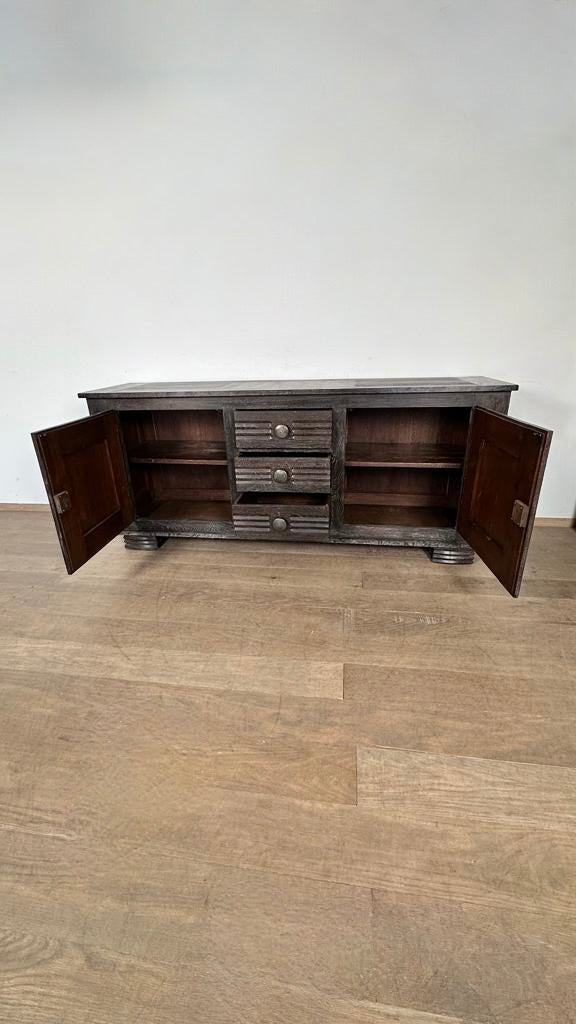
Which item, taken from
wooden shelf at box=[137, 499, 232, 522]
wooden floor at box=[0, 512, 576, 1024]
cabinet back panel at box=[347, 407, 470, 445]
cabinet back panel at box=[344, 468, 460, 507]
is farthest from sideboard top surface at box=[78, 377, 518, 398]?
wooden floor at box=[0, 512, 576, 1024]

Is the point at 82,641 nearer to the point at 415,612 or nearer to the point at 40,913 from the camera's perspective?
the point at 40,913

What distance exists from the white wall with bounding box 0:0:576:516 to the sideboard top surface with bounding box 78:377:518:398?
0.58 ft

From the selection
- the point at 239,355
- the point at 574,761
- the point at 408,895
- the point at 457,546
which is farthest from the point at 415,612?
the point at 239,355

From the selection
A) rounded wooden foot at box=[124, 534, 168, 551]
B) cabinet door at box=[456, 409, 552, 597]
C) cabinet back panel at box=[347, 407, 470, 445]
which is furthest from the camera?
rounded wooden foot at box=[124, 534, 168, 551]

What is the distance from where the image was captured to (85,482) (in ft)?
5.65

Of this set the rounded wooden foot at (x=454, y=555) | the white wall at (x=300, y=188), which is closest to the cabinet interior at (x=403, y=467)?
the rounded wooden foot at (x=454, y=555)

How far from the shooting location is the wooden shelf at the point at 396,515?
197 centimetres

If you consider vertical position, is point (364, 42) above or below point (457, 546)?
above

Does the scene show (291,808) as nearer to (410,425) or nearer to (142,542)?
(142,542)

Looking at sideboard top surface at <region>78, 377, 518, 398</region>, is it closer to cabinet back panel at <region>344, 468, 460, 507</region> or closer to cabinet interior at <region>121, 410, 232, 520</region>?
cabinet interior at <region>121, 410, 232, 520</region>

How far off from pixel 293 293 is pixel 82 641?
1.75m

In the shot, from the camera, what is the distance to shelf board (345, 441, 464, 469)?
72.5 inches

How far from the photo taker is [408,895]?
0.84 m

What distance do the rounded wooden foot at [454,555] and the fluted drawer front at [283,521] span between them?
20.1 inches
